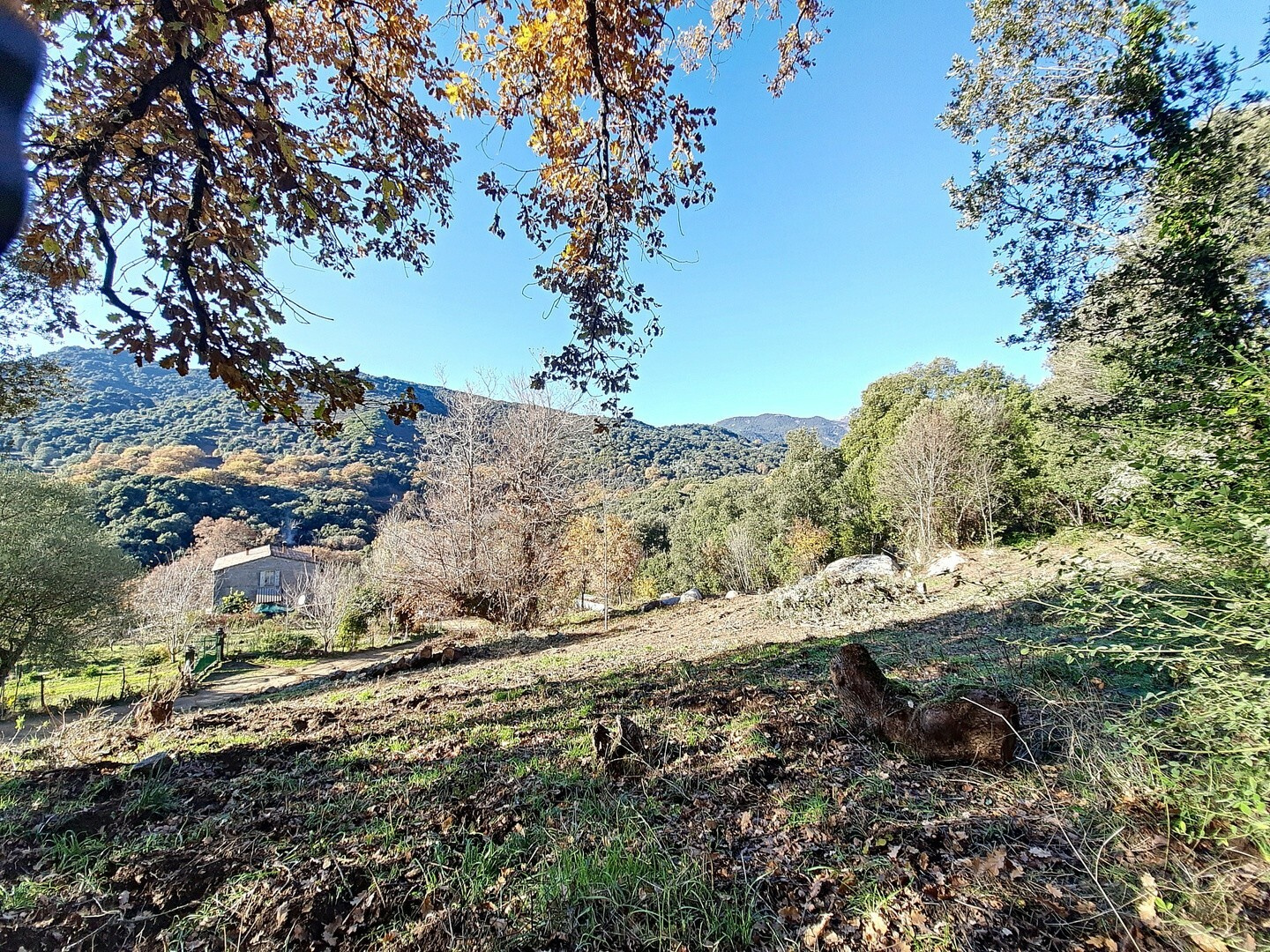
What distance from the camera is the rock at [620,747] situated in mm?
2711

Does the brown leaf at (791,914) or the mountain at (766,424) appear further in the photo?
the mountain at (766,424)

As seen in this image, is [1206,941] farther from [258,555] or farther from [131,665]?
[258,555]

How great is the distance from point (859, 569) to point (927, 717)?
31.1 feet

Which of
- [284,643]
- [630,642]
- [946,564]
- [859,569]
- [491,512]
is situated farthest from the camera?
[284,643]

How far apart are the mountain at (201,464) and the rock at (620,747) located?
24.9 m

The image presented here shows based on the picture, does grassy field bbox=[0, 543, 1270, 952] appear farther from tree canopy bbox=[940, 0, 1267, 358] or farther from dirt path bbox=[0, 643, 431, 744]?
dirt path bbox=[0, 643, 431, 744]

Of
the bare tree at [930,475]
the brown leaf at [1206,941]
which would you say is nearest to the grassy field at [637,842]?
the brown leaf at [1206,941]

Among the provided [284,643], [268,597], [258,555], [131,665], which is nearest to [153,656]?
[131,665]

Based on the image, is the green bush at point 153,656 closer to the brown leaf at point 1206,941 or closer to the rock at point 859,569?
the rock at point 859,569

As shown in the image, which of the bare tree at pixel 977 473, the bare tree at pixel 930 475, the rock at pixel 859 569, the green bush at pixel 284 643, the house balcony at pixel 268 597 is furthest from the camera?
the house balcony at pixel 268 597

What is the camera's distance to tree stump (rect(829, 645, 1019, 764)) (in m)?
2.48

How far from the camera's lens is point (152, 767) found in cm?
302

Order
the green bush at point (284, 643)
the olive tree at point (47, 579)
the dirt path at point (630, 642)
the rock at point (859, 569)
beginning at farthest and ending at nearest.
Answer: the green bush at point (284, 643)
the olive tree at point (47, 579)
the rock at point (859, 569)
the dirt path at point (630, 642)

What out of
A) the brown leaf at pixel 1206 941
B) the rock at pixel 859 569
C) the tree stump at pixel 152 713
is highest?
the brown leaf at pixel 1206 941
